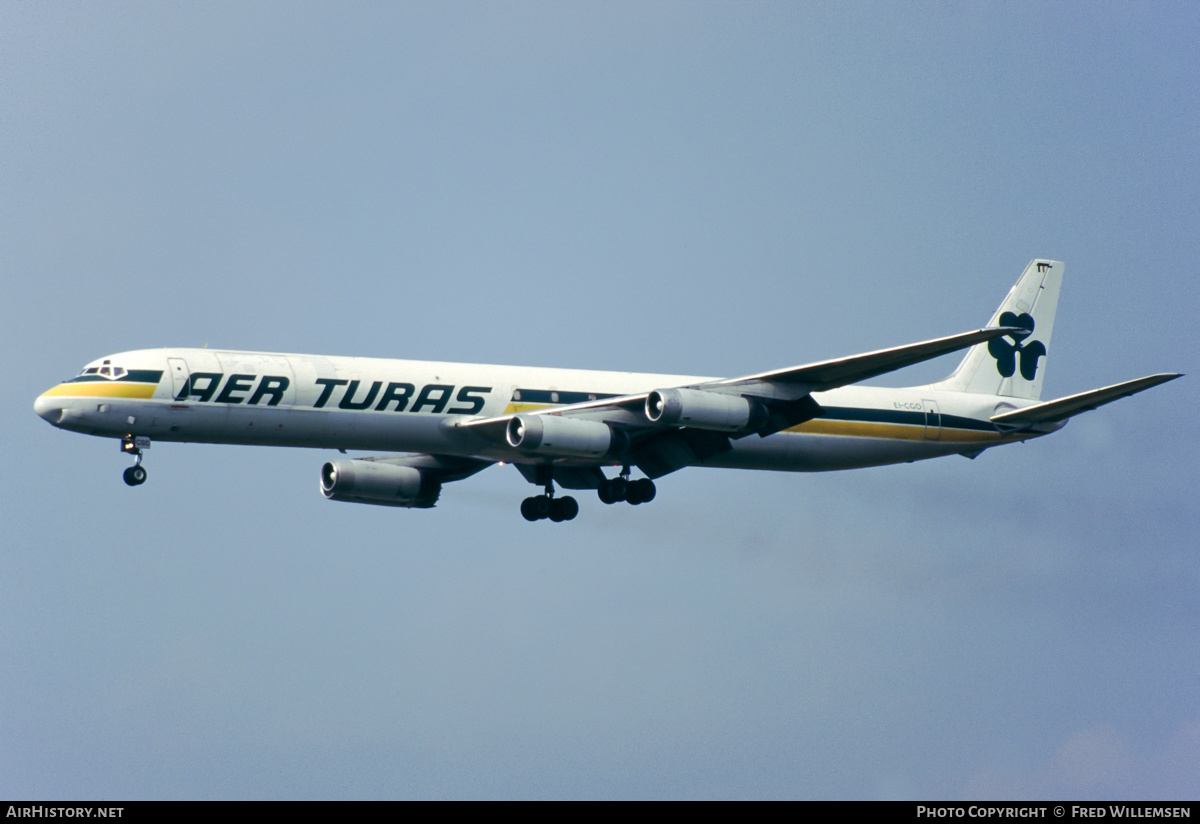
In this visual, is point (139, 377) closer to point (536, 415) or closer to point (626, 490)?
point (536, 415)

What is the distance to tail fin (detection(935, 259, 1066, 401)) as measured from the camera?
2115 inches

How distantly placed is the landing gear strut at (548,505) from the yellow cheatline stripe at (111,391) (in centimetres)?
1348

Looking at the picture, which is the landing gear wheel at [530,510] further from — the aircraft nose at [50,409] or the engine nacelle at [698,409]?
the aircraft nose at [50,409]

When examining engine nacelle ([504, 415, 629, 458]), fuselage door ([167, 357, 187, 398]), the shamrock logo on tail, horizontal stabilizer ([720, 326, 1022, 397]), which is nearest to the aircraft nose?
fuselage door ([167, 357, 187, 398])

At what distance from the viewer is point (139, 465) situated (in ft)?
145

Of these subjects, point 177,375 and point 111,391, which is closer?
point 111,391

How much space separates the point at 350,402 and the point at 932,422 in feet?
64.8

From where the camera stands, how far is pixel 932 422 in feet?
168

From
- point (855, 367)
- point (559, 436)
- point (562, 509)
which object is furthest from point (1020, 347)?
point (559, 436)

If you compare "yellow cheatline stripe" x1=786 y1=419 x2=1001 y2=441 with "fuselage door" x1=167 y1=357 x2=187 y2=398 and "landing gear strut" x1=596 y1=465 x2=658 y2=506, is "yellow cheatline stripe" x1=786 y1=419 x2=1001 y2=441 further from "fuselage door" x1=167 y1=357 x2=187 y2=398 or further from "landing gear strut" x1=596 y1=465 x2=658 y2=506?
"fuselage door" x1=167 y1=357 x2=187 y2=398
